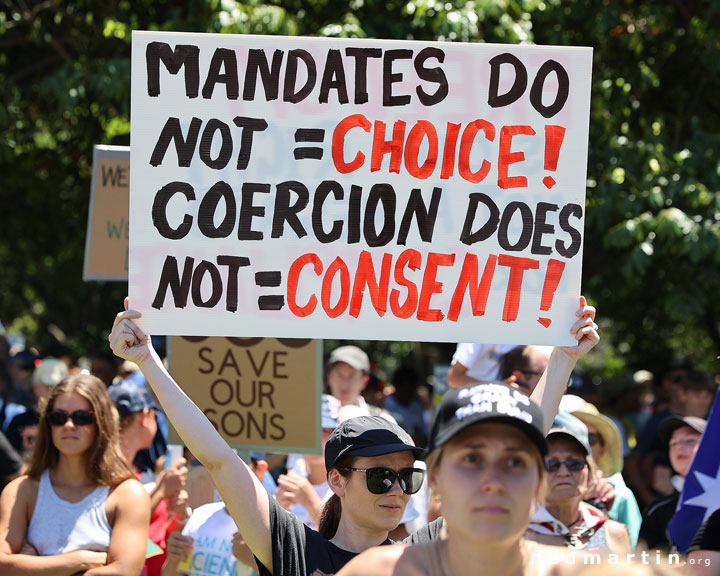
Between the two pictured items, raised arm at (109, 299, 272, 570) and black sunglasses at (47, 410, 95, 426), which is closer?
raised arm at (109, 299, 272, 570)

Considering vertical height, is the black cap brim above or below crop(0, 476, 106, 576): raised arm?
above

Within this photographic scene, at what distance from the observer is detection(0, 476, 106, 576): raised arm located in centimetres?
391

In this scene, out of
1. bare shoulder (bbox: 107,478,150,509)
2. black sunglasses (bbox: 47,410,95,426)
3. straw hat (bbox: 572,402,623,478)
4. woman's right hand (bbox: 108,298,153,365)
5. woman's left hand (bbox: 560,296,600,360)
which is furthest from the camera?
straw hat (bbox: 572,402,623,478)

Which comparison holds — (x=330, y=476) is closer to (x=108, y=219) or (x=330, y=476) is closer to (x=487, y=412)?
(x=487, y=412)

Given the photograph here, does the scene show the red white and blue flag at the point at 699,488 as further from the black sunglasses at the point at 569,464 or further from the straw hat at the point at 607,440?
the straw hat at the point at 607,440

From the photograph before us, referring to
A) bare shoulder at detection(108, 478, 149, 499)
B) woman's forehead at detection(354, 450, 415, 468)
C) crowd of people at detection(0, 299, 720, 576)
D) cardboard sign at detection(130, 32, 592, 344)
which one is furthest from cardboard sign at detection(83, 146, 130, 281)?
woman's forehead at detection(354, 450, 415, 468)

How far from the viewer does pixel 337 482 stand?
125 inches

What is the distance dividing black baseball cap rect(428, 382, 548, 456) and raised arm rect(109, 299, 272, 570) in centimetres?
85

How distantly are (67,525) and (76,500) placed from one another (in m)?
0.11

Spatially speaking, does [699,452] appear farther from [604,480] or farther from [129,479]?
[129,479]

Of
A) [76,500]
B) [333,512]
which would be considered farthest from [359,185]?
[76,500]

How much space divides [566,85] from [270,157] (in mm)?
1028

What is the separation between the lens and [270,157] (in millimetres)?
3438

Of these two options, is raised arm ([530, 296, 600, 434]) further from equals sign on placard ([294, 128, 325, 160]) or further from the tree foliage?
the tree foliage
